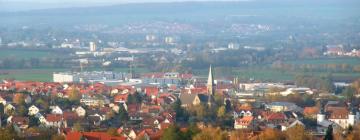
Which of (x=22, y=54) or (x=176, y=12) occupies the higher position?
(x=22, y=54)

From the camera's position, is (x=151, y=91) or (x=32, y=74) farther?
(x=32, y=74)

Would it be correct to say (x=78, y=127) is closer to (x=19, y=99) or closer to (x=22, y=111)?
(x=22, y=111)

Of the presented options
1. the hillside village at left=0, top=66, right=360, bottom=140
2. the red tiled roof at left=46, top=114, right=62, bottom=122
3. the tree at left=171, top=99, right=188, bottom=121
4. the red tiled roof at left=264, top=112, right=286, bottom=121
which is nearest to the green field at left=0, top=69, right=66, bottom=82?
the hillside village at left=0, top=66, right=360, bottom=140

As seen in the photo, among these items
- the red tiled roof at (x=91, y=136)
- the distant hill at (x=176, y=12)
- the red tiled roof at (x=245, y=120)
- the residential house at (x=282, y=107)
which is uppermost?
the red tiled roof at (x=91, y=136)

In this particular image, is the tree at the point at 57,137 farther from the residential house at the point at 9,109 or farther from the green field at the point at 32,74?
the green field at the point at 32,74

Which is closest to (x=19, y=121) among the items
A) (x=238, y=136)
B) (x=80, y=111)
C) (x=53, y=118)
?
(x=53, y=118)

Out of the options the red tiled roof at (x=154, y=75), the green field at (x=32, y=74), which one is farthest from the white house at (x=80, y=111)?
the red tiled roof at (x=154, y=75)

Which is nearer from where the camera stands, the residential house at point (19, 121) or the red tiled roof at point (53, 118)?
the residential house at point (19, 121)

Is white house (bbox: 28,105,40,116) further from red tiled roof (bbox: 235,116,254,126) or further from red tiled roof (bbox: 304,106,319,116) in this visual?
red tiled roof (bbox: 304,106,319,116)

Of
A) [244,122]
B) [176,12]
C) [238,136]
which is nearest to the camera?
[238,136]

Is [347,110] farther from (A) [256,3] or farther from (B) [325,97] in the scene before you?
(A) [256,3]
